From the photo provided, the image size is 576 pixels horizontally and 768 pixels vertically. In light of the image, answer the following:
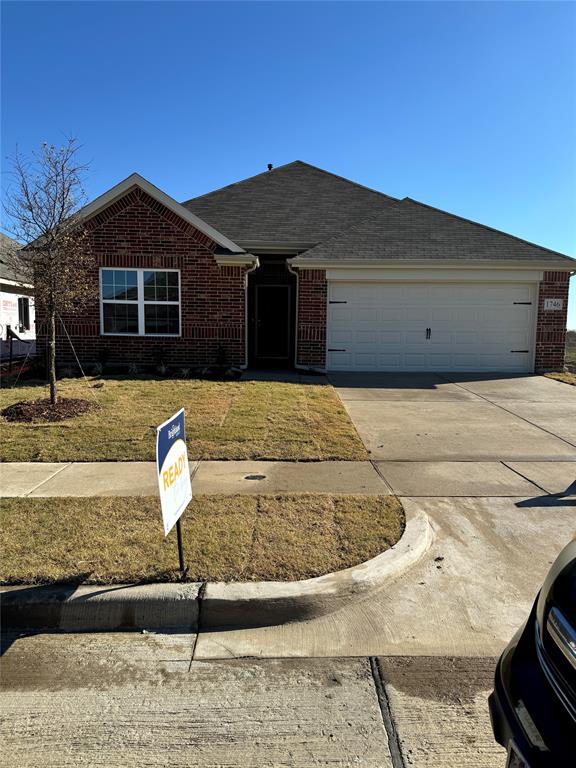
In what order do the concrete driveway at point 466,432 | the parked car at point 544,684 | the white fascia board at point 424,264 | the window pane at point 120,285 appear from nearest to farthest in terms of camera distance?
1. the parked car at point 544,684
2. the concrete driveway at point 466,432
3. the window pane at point 120,285
4. the white fascia board at point 424,264

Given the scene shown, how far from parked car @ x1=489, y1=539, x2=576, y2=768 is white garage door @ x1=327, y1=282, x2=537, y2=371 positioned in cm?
1206

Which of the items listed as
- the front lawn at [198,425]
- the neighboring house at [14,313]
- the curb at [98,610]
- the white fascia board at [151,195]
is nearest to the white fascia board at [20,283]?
the neighboring house at [14,313]

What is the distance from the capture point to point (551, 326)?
46.3 feet

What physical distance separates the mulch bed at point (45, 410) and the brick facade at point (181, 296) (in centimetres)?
454

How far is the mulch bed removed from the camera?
317 inches

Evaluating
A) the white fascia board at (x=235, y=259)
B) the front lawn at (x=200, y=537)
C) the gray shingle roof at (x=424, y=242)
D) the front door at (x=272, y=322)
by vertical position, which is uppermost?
the gray shingle roof at (x=424, y=242)

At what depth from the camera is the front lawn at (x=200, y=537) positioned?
364cm

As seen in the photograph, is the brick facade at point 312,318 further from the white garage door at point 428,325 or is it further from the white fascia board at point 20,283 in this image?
the white fascia board at point 20,283

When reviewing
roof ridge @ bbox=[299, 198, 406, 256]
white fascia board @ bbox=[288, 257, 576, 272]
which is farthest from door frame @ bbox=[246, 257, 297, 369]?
white fascia board @ bbox=[288, 257, 576, 272]

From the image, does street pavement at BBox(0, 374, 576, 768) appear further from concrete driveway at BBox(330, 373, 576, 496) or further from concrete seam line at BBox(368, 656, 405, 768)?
concrete driveway at BBox(330, 373, 576, 496)

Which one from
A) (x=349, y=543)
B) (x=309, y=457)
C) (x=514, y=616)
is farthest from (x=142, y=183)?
(x=514, y=616)

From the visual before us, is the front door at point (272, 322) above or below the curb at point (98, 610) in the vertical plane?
above

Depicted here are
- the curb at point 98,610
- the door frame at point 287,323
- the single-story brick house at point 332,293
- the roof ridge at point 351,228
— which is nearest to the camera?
the curb at point 98,610

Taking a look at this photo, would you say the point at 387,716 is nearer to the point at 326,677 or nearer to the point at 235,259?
the point at 326,677
